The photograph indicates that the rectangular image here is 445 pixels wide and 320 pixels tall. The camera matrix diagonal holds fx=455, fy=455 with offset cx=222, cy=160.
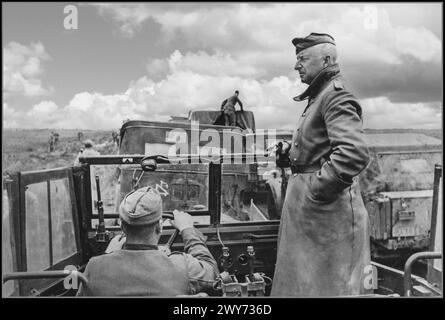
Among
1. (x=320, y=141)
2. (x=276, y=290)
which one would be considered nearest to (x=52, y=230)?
(x=276, y=290)

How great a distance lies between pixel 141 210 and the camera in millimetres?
2152

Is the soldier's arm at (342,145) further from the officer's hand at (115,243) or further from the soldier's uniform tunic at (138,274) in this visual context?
the officer's hand at (115,243)

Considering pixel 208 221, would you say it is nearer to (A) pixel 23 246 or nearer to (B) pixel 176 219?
(B) pixel 176 219

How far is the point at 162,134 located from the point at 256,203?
160 centimetres

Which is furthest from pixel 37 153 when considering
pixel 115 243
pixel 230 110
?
pixel 115 243

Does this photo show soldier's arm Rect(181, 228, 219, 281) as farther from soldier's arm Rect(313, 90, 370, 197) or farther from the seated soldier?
soldier's arm Rect(313, 90, 370, 197)

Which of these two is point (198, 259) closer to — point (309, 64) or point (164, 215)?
point (164, 215)

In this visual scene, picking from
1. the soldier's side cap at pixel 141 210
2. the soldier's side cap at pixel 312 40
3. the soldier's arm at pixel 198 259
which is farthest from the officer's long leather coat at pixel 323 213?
the soldier's side cap at pixel 141 210

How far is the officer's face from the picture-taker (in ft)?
9.04

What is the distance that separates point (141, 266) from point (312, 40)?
1650mm

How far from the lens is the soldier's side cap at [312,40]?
275 centimetres

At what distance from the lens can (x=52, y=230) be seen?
2.97 meters

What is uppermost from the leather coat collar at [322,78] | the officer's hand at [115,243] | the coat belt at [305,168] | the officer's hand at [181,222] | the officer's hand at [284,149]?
the leather coat collar at [322,78]

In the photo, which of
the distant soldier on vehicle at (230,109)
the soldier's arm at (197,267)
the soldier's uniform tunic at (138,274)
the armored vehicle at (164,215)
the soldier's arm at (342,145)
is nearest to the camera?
the soldier's uniform tunic at (138,274)
